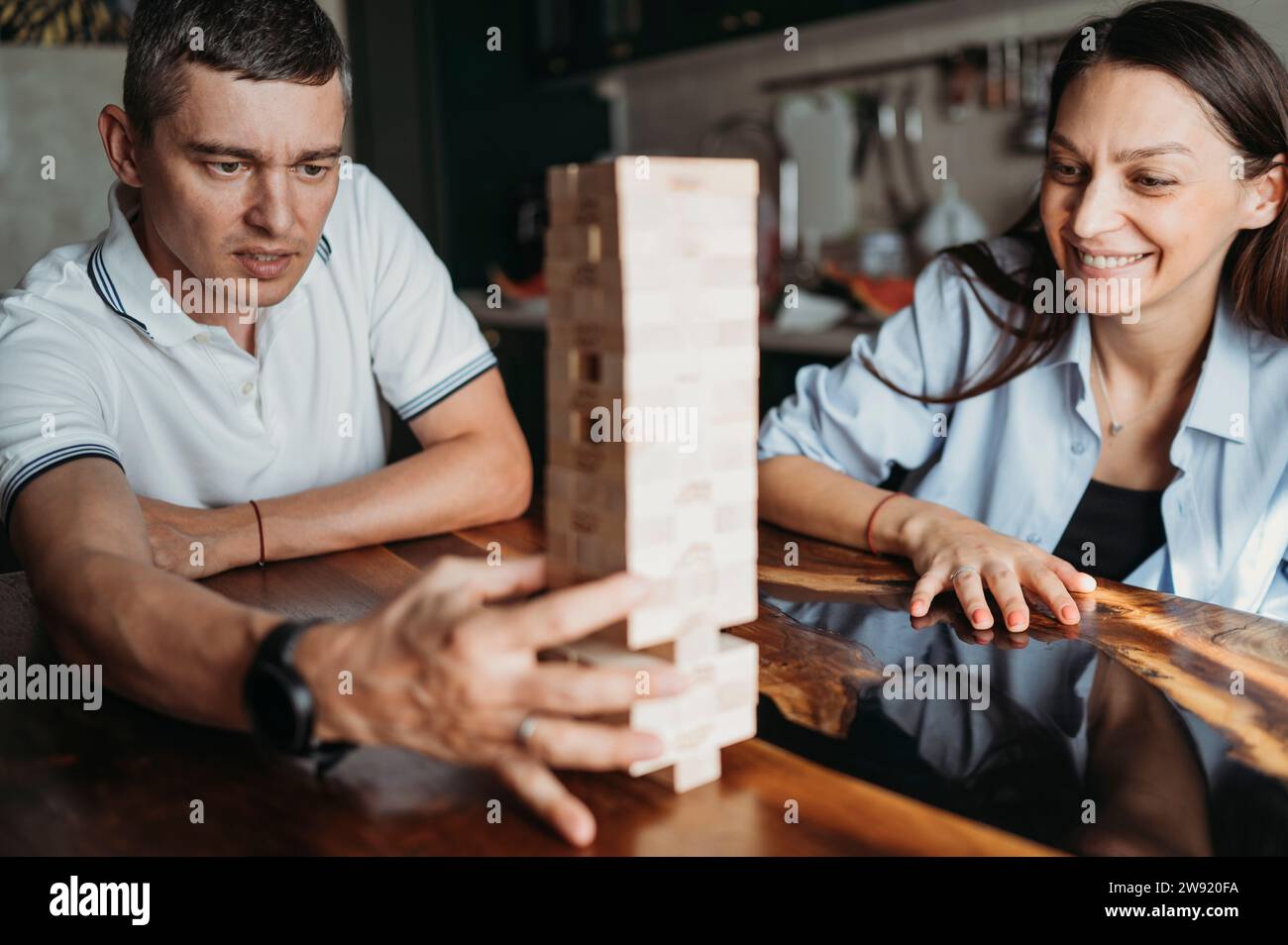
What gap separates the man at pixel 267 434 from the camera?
2.36ft

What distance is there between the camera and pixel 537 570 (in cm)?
80

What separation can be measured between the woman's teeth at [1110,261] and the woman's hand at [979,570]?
426 mm

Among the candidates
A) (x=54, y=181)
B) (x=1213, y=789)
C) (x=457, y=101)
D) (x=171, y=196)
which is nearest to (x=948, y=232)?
(x=457, y=101)

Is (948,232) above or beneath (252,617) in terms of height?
above

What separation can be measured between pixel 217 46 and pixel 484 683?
37.2 inches

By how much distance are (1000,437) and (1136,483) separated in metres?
0.19

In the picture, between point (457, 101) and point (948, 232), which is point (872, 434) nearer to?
point (948, 232)

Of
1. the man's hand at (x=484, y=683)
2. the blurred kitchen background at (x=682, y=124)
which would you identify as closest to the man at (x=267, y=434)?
the man's hand at (x=484, y=683)

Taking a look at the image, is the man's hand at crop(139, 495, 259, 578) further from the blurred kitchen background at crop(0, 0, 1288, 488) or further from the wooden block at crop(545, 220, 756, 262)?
the blurred kitchen background at crop(0, 0, 1288, 488)

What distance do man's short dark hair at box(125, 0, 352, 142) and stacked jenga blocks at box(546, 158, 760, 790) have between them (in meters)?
0.72

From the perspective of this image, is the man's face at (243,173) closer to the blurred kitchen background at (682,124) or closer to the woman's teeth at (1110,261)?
the woman's teeth at (1110,261)

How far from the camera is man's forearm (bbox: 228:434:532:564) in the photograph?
130 centimetres

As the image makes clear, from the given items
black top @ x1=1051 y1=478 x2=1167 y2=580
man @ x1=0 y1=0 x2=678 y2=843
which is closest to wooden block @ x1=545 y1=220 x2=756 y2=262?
man @ x1=0 y1=0 x2=678 y2=843

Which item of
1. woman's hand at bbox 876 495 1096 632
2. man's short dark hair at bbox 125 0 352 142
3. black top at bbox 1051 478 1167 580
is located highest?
man's short dark hair at bbox 125 0 352 142
